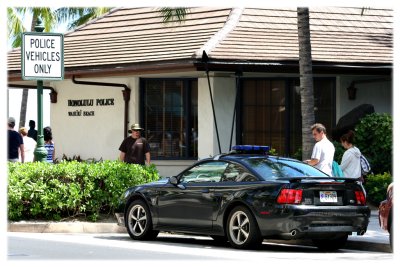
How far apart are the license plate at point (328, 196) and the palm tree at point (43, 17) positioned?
2945 cm

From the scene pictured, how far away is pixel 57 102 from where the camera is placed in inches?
1093

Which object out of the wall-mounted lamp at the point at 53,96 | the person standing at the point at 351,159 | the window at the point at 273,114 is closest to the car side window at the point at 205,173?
the person standing at the point at 351,159

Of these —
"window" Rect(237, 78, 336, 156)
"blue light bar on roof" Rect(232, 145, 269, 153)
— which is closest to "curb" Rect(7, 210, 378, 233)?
"blue light bar on roof" Rect(232, 145, 269, 153)

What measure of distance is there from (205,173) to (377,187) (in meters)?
6.97

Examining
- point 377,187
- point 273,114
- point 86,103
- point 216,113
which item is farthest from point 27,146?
point 377,187

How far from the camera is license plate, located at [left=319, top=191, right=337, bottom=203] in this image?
45.1 ft

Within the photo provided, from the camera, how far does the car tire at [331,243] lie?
14.4 m

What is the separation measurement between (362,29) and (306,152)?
762 centimetres

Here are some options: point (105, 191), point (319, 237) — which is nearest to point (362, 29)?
point (105, 191)

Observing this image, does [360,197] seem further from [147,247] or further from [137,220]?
[137,220]

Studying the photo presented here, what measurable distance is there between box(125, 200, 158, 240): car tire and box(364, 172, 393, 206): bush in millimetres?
6697

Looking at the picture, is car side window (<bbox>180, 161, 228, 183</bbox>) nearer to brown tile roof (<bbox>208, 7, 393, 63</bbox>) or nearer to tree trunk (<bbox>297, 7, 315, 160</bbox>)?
tree trunk (<bbox>297, 7, 315, 160</bbox>)

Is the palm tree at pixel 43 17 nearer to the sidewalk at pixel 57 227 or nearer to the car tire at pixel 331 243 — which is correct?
the sidewalk at pixel 57 227
